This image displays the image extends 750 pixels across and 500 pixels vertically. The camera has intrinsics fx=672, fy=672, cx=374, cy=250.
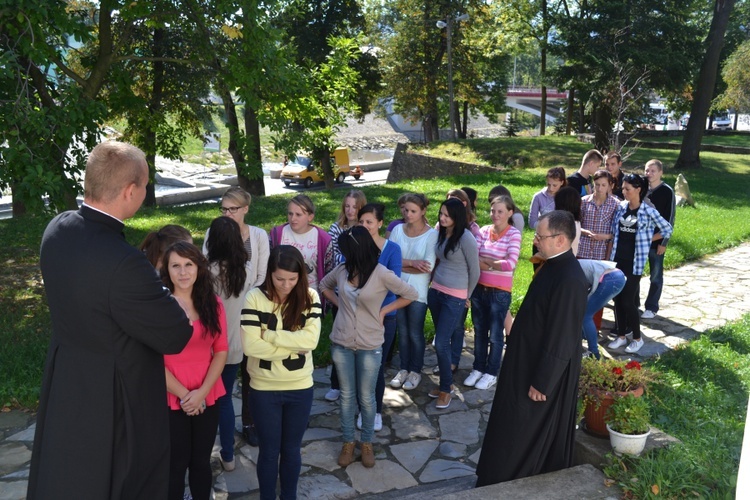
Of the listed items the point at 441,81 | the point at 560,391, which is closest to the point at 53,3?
the point at 560,391

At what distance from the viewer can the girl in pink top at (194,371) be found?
3996mm

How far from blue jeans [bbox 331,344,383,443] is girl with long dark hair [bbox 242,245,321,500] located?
0.71 m

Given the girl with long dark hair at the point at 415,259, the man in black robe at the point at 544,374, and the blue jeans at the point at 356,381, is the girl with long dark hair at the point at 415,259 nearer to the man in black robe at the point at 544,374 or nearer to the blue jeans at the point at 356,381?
the blue jeans at the point at 356,381

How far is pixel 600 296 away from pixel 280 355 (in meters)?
3.81

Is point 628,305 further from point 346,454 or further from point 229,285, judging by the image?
point 229,285

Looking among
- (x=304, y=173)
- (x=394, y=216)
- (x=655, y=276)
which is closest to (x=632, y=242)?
(x=655, y=276)

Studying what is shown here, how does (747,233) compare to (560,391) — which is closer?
(560,391)

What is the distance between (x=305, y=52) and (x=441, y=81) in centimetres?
987

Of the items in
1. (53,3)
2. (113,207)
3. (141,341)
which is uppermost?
(53,3)

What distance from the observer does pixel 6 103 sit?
8172mm

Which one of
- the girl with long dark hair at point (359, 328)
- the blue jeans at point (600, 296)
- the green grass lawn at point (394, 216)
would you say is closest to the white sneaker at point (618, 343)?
the blue jeans at point (600, 296)

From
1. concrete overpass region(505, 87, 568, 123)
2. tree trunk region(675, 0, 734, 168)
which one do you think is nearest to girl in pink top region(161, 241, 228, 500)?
tree trunk region(675, 0, 734, 168)

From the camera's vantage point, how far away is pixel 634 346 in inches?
296

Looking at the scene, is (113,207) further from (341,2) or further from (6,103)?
(341,2)
